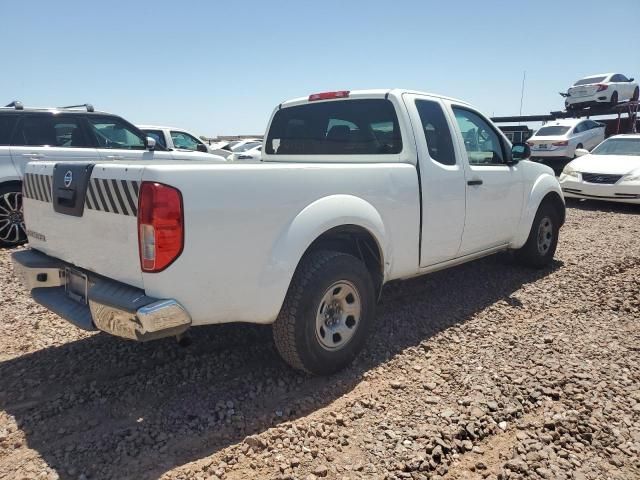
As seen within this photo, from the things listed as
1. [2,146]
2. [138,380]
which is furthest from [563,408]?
[2,146]

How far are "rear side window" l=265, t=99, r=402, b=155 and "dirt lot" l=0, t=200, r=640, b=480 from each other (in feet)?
4.88

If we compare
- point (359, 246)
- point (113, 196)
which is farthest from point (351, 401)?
point (113, 196)

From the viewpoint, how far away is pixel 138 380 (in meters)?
3.11

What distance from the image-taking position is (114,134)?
7.37 metres

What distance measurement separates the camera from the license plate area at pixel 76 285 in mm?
2791

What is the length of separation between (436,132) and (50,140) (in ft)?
17.9

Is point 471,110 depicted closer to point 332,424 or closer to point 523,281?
point 523,281

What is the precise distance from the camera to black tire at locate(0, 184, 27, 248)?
20.8 ft

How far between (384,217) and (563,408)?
1.59 m

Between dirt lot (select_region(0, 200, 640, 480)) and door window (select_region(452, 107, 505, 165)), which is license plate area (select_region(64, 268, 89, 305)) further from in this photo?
door window (select_region(452, 107, 505, 165))

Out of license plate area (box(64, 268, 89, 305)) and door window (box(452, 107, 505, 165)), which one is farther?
door window (box(452, 107, 505, 165))

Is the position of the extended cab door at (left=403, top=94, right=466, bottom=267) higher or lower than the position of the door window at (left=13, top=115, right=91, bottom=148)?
lower

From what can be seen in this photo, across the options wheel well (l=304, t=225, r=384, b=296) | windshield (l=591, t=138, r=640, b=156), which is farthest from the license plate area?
windshield (l=591, t=138, r=640, b=156)

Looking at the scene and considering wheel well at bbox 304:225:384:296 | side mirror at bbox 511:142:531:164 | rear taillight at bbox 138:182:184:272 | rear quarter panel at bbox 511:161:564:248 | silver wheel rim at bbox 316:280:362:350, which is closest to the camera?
rear taillight at bbox 138:182:184:272
